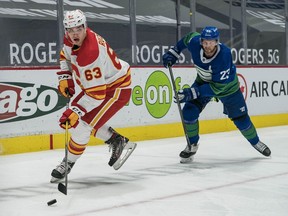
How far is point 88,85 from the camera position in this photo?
3521mm

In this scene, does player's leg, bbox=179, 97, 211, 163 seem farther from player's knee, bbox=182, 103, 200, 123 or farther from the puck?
the puck

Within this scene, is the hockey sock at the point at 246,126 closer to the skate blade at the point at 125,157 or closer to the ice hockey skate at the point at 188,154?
the ice hockey skate at the point at 188,154

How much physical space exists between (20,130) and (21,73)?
51 centimetres

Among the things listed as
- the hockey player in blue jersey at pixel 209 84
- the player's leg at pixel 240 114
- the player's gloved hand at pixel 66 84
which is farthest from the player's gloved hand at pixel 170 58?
the player's gloved hand at pixel 66 84

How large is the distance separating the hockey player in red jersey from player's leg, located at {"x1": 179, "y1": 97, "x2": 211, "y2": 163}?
791 millimetres

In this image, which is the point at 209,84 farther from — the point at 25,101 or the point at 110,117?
the point at 25,101

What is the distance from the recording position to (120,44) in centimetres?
719

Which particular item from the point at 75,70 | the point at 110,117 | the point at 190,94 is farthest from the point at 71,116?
the point at 190,94

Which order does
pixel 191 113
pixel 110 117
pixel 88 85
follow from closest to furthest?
pixel 88 85 → pixel 110 117 → pixel 191 113

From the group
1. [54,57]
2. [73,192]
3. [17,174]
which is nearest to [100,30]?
[54,57]

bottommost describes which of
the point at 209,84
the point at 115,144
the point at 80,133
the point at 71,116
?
the point at 115,144

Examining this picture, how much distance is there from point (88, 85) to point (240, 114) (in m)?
1.59

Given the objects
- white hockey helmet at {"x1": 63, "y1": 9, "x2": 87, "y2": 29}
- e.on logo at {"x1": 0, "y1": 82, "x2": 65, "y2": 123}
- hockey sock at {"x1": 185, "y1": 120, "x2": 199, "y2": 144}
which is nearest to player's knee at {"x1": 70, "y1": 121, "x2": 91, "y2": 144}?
white hockey helmet at {"x1": 63, "y1": 9, "x2": 87, "y2": 29}

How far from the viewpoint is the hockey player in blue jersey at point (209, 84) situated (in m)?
4.39
